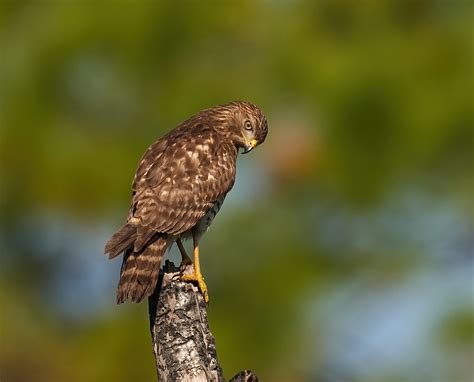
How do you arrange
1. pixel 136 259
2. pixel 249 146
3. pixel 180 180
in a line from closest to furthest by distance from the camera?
pixel 136 259 → pixel 180 180 → pixel 249 146

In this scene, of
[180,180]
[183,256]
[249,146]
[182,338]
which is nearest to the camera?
[182,338]

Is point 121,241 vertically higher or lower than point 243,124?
lower

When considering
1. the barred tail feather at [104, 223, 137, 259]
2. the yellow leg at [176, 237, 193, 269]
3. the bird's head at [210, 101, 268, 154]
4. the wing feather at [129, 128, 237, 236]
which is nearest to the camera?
the barred tail feather at [104, 223, 137, 259]

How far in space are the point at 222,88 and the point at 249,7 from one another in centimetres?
132

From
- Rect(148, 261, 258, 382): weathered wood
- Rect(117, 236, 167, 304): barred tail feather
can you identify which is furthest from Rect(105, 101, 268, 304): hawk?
Rect(148, 261, 258, 382): weathered wood

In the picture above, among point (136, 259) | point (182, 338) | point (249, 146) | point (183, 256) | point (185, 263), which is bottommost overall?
point (182, 338)

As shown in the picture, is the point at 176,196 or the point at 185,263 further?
the point at 185,263

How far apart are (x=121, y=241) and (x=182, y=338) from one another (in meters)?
0.63

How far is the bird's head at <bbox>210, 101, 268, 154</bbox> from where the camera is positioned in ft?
25.4

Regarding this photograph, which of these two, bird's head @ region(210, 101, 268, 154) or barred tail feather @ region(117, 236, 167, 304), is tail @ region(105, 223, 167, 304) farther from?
bird's head @ region(210, 101, 268, 154)

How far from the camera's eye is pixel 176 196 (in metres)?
6.59

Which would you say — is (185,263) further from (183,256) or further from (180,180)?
(180,180)

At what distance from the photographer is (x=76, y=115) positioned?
11.8 m

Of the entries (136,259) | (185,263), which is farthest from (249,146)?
(136,259)
